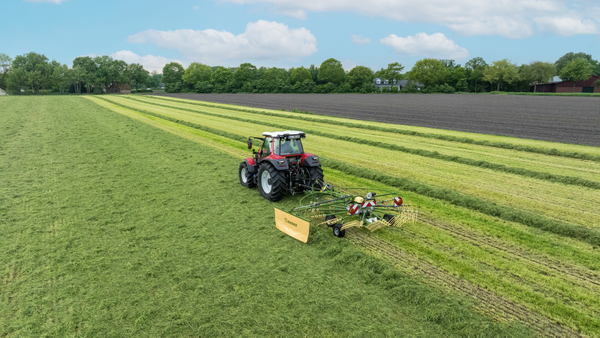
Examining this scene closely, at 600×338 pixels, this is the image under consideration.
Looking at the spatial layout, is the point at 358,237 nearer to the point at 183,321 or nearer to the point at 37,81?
the point at 183,321

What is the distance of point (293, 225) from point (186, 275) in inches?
92.2

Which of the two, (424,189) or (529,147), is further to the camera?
(529,147)

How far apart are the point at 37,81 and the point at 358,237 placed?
398ft

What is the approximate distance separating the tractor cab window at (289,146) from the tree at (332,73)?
4125 inches

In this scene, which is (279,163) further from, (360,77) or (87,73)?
(87,73)

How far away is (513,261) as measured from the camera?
6.21 m

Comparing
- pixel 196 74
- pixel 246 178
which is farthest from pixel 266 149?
pixel 196 74

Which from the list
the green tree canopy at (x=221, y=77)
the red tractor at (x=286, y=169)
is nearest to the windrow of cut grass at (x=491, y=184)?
the red tractor at (x=286, y=169)

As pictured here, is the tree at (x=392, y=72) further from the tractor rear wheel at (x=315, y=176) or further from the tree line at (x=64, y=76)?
the tractor rear wheel at (x=315, y=176)

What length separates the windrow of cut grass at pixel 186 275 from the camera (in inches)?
183

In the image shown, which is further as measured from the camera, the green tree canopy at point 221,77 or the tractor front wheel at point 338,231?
the green tree canopy at point 221,77

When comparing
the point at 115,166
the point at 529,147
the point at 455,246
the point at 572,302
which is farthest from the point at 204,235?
the point at 529,147

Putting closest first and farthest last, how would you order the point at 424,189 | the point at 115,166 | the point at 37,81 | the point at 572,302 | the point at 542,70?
the point at 572,302 → the point at 424,189 → the point at 115,166 → the point at 542,70 → the point at 37,81

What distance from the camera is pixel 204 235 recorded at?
7.31 metres
